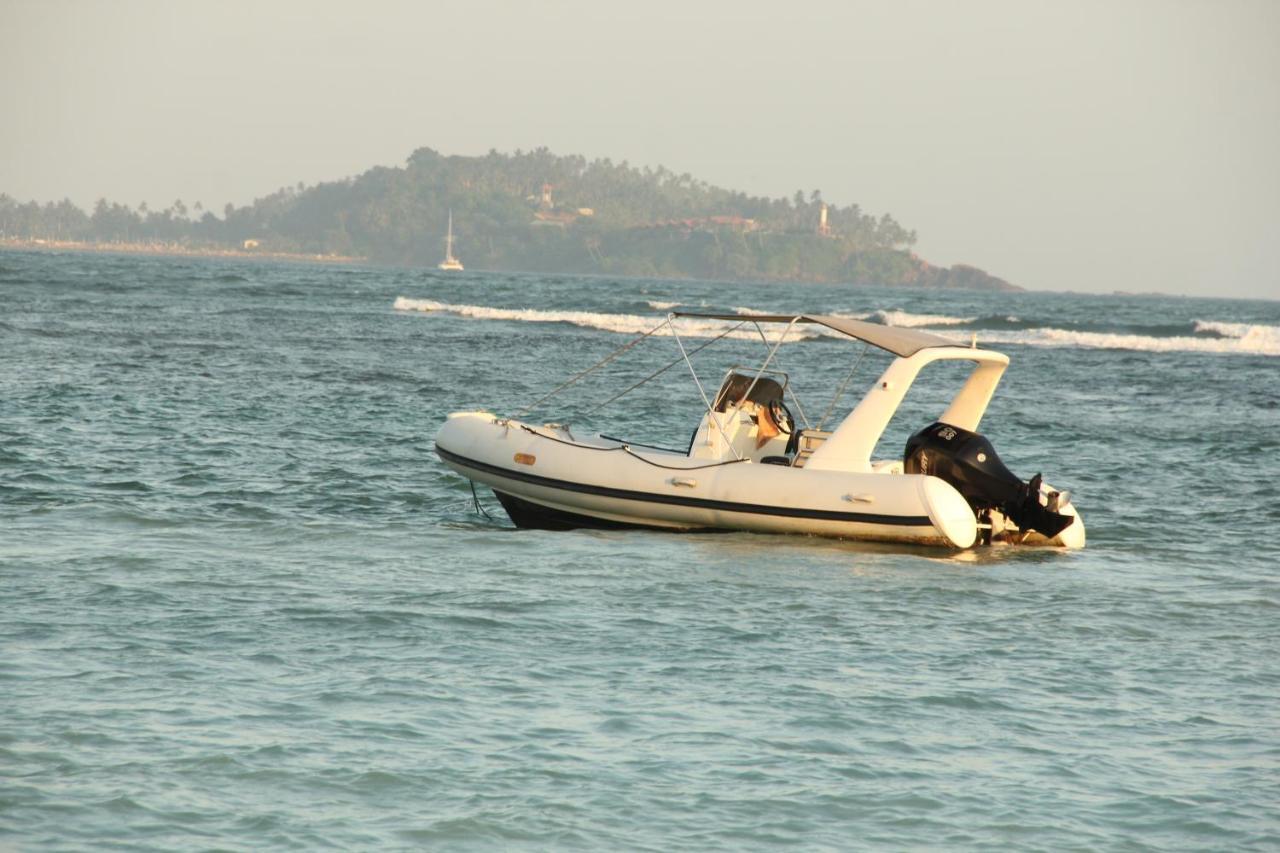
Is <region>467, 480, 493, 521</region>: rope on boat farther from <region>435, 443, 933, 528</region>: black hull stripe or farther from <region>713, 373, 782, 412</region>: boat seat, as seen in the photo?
<region>713, 373, 782, 412</region>: boat seat

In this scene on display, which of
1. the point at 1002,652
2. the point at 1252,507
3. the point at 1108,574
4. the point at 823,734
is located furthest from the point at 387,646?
the point at 1252,507

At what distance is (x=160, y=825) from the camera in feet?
16.3

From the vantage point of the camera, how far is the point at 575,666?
7.03m

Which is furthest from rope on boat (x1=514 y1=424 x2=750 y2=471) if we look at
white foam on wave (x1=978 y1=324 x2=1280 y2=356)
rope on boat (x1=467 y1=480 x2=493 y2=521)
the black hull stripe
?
white foam on wave (x1=978 y1=324 x2=1280 y2=356)

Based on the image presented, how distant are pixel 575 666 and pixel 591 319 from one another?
3658 cm

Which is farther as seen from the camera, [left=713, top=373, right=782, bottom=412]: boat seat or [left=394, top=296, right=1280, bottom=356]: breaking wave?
[left=394, top=296, right=1280, bottom=356]: breaking wave

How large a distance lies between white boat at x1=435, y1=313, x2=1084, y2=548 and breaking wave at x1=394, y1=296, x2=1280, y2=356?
23.8 meters

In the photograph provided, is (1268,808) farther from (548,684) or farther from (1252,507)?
(1252,507)

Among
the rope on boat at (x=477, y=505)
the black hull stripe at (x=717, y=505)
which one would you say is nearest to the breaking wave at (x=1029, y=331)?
the rope on boat at (x=477, y=505)

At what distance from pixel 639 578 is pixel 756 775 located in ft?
11.9

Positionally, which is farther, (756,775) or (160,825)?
(756,775)

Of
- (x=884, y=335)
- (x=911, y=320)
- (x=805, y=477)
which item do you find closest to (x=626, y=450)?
(x=805, y=477)

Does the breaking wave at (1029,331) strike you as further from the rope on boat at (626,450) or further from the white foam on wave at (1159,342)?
the rope on boat at (626,450)

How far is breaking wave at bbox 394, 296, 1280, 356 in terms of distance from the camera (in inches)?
1580
